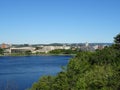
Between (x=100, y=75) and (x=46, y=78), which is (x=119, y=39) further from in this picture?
(x=100, y=75)

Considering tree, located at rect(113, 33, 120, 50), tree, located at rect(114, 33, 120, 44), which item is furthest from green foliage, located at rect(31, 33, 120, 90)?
tree, located at rect(114, 33, 120, 44)

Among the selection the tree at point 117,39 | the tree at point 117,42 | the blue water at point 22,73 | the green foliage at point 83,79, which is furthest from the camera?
the tree at point 117,39

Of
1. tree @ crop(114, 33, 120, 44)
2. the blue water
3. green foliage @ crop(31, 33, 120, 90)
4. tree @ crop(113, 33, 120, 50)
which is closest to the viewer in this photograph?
green foliage @ crop(31, 33, 120, 90)

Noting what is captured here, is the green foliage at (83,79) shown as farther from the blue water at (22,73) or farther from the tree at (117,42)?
the tree at (117,42)

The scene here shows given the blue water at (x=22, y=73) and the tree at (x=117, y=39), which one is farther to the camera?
the tree at (x=117, y=39)

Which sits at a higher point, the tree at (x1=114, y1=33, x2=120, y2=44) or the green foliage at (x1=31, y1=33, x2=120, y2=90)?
the tree at (x1=114, y1=33, x2=120, y2=44)

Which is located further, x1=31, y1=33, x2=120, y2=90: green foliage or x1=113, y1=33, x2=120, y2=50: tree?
x1=113, y1=33, x2=120, y2=50: tree

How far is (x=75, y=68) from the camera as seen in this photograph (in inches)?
654

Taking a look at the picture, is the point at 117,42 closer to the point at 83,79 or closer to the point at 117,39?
the point at 117,39

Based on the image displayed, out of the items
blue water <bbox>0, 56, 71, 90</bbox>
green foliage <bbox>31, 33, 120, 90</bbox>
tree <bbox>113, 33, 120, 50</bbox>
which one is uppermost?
tree <bbox>113, 33, 120, 50</bbox>

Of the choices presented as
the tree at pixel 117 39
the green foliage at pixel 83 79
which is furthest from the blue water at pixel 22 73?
the tree at pixel 117 39

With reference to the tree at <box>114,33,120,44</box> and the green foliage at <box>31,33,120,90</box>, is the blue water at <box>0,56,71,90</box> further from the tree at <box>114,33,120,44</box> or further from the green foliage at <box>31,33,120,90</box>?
the tree at <box>114,33,120,44</box>

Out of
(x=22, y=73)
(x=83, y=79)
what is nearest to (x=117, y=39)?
(x=22, y=73)

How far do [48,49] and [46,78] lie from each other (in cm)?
11090
